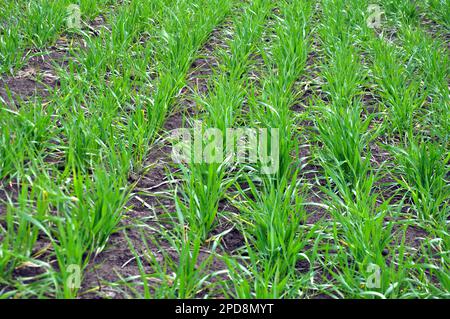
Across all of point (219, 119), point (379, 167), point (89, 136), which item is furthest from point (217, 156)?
point (379, 167)

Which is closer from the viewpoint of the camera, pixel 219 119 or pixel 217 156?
pixel 217 156

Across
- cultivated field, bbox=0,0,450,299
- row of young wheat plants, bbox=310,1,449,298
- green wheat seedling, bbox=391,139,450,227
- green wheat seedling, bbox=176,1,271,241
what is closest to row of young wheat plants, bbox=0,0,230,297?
cultivated field, bbox=0,0,450,299

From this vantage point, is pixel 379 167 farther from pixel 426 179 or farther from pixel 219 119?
pixel 219 119

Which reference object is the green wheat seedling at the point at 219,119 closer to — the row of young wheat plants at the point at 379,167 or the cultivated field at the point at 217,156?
the cultivated field at the point at 217,156

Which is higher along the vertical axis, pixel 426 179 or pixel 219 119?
pixel 219 119

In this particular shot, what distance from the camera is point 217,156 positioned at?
93.5 inches

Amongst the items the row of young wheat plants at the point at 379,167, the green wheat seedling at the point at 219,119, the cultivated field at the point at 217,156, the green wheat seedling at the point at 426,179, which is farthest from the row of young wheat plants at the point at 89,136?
the green wheat seedling at the point at 426,179

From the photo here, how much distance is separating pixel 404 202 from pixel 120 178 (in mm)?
1091

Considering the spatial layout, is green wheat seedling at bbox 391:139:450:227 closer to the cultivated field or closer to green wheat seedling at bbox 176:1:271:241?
the cultivated field

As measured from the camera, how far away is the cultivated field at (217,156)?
187 centimetres

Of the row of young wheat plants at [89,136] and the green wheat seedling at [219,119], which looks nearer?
the row of young wheat plants at [89,136]

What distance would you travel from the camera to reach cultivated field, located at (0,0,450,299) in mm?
1871
